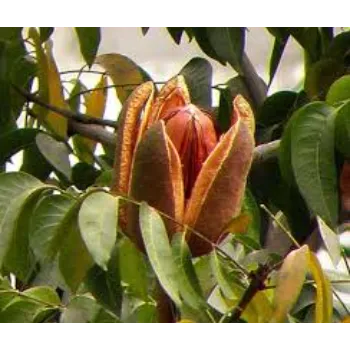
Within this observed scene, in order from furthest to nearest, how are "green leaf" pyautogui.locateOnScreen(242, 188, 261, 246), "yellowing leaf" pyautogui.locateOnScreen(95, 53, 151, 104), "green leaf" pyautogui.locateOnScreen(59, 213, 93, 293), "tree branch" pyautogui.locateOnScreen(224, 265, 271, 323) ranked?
"yellowing leaf" pyautogui.locateOnScreen(95, 53, 151, 104)
"green leaf" pyautogui.locateOnScreen(242, 188, 261, 246)
"green leaf" pyautogui.locateOnScreen(59, 213, 93, 293)
"tree branch" pyautogui.locateOnScreen(224, 265, 271, 323)

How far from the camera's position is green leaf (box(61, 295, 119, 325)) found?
726 millimetres

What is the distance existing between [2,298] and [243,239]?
0.22 m

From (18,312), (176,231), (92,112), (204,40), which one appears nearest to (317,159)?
(176,231)

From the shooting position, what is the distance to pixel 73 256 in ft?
2.35

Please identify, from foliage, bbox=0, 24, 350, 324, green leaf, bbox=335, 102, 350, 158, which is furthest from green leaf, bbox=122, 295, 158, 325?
green leaf, bbox=335, 102, 350, 158

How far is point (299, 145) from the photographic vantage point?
783 millimetres

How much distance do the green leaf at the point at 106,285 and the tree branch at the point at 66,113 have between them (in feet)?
1.28

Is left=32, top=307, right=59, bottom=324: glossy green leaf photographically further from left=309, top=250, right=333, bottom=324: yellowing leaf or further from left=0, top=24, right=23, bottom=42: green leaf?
left=0, top=24, right=23, bottom=42: green leaf

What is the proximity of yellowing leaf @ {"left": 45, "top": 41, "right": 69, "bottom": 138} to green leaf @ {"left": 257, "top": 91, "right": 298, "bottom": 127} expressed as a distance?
0.22m

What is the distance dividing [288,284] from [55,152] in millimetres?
497

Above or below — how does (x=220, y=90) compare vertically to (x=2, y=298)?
above
